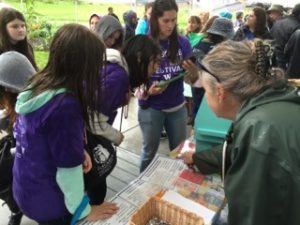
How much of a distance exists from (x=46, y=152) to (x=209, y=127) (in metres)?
0.71

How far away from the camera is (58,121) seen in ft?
3.29

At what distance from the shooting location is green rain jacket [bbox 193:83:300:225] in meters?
0.68

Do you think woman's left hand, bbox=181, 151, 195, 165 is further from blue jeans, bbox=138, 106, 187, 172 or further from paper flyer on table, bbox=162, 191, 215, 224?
blue jeans, bbox=138, 106, 187, 172

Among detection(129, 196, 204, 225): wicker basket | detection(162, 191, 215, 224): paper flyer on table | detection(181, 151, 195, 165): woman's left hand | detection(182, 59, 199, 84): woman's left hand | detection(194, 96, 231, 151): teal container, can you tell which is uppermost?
detection(182, 59, 199, 84): woman's left hand

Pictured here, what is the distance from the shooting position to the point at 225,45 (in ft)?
3.00

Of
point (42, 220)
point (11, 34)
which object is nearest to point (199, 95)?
point (11, 34)

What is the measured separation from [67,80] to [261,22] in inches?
136

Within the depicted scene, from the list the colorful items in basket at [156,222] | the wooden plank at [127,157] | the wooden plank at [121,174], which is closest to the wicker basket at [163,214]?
the colorful items in basket at [156,222]

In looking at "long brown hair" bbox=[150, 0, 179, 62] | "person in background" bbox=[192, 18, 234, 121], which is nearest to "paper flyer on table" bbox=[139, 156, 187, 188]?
"long brown hair" bbox=[150, 0, 179, 62]

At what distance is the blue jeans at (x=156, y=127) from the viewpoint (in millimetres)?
1929

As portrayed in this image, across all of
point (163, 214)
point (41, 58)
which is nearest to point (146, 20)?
point (163, 214)

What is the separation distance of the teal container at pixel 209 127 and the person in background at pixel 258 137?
1.64 ft

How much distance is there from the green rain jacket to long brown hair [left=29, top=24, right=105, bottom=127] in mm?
525

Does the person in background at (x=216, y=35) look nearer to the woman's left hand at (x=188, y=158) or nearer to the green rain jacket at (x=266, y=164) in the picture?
the woman's left hand at (x=188, y=158)
